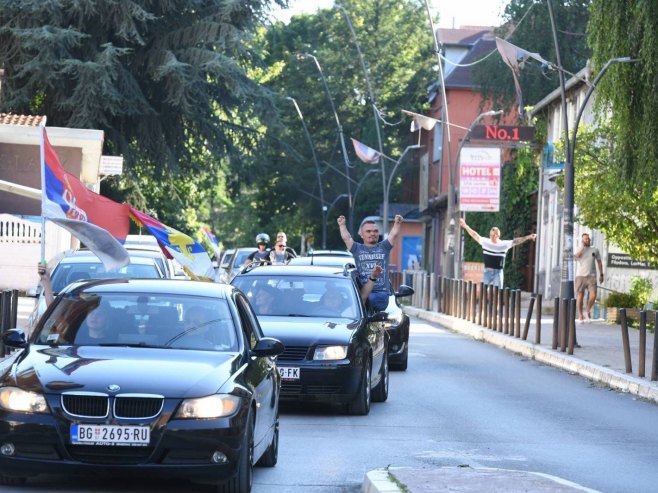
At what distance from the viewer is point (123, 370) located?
8.70m

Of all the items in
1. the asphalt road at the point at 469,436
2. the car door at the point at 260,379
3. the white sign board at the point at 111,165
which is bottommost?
the asphalt road at the point at 469,436

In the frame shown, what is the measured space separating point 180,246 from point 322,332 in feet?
15.7

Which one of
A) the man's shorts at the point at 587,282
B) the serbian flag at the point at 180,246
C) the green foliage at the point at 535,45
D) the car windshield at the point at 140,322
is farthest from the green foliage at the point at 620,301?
the car windshield at the point at 140,322

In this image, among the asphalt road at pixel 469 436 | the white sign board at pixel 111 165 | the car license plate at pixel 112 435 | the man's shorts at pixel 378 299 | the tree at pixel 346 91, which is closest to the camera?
the car license plate at pixel 112 435

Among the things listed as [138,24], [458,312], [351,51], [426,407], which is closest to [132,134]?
[138,24]

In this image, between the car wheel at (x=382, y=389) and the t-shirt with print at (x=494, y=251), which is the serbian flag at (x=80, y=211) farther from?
the t-shirt with print at (x=494, y=251)

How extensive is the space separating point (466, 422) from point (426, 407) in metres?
1.43

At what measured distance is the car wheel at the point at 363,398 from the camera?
1401 cm

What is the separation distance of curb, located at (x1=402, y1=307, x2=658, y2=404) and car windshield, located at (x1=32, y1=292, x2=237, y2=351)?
8542 mm

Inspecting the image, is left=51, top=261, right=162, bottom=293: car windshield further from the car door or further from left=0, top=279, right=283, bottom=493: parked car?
left=0, top=279, right=283, bottom=493: parked car

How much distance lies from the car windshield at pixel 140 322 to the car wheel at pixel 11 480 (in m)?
1.03

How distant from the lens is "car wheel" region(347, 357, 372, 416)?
46.0 ft

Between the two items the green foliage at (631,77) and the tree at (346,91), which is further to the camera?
the tree at (346,91)

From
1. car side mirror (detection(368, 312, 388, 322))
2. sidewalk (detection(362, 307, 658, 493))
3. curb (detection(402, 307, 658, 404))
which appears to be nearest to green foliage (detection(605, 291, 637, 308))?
sidewalk (detection(362, 307, 658, 493))
